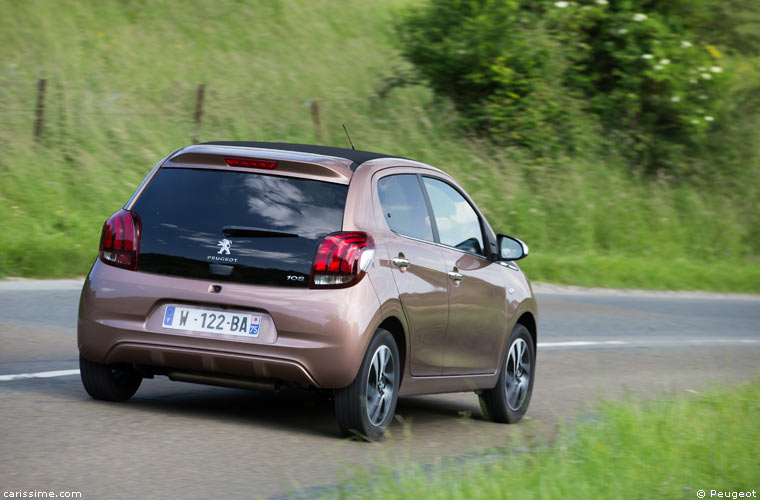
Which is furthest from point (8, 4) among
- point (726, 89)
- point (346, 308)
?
point (346, 308)

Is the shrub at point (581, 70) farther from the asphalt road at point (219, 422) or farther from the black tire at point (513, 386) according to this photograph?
the black tire at point (513, 386)

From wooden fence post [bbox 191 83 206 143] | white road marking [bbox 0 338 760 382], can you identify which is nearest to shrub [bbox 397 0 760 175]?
wooden fence post [bbox 191 83 206 143]

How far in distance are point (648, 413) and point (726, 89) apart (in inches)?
915

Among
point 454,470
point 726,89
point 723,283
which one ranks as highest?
point 454,470

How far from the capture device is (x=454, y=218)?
8102 mm

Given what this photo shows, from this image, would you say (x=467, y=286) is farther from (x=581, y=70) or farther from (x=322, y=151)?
(x=581, y=70)

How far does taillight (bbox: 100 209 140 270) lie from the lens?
22.3ft

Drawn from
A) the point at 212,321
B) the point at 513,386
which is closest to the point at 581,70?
the point at 513,386

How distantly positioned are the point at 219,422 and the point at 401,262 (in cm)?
144

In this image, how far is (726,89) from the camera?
94.3ft

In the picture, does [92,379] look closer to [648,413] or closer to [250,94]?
[648,413]

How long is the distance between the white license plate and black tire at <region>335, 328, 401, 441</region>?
0.62m

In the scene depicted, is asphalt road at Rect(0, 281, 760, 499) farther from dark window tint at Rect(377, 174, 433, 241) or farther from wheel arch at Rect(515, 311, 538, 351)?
dark window tint at Rect(377, 174, 433, 241)

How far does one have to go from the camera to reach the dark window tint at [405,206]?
718 centimetres
